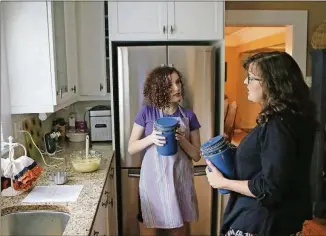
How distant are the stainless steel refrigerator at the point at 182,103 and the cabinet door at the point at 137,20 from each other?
13cm

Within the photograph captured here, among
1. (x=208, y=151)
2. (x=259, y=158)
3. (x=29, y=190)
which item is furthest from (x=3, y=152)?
(x=259, y=158)

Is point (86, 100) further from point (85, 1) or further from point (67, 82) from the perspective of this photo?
point (85, 1)

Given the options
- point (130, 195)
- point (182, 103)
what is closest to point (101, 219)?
point (130, 195)

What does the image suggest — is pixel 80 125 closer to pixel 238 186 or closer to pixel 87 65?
pixel 87 65

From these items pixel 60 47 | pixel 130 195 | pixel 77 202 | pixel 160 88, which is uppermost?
pixel 60 47

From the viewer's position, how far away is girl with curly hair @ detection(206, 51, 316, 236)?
54.5 inches

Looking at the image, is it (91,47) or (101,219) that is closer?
(101,219)

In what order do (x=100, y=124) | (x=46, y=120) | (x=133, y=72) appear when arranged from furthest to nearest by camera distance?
(x=100, y=124) < (x=46, y=120) < (x=133, y=72)

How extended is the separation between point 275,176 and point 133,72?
1535 mm

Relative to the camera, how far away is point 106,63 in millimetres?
3014

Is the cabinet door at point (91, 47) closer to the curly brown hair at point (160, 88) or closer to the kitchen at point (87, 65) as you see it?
the kitchen at point (87, 65)

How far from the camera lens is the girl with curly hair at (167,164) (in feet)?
7.29

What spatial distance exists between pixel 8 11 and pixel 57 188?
3.27 ft

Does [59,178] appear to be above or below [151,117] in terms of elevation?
below
